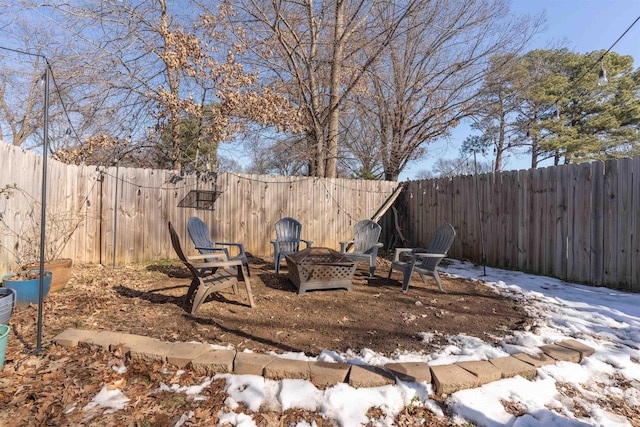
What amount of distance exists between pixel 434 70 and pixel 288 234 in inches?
270

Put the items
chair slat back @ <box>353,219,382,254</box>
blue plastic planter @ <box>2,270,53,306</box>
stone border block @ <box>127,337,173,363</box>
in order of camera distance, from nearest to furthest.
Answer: stone border block @ <box>127,337,173,363</box>, blue plastic planter @ <box>2,270,53,306</box>, chair slat back @ <box>353,219,382,254</box>

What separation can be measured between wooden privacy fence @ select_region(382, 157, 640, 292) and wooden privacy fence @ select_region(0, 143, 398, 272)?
2169mm

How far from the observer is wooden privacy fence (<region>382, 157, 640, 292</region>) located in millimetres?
3689

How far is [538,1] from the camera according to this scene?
6645 mm

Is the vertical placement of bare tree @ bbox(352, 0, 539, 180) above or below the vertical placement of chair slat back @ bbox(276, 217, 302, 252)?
above

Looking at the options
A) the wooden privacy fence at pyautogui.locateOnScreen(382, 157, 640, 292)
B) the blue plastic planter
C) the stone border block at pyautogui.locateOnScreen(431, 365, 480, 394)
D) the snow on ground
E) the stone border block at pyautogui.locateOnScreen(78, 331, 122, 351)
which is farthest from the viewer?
the wooden privacy fence at pyautogui.locateOnScreen(382, 157, 640, 292)

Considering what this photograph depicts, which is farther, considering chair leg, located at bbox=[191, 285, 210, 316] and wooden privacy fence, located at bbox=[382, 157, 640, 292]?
wooden privacy fence, located at bbox=[382, 157, 640, 292]

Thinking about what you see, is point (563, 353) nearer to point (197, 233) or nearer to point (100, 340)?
point (100, 340)

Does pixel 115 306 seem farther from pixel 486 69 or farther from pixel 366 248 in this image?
pixel 486 69

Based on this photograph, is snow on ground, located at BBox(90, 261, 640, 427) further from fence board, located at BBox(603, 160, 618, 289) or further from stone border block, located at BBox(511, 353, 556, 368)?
fence board, located at BBox(603, 160, 618, 289)

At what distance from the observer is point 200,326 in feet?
8.48

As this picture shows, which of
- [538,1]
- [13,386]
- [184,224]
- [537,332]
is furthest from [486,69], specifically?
[13,386]

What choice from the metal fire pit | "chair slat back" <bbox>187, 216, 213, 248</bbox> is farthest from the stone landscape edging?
"chair slat back" <bbox>187, 216, 213, 248</bbox>

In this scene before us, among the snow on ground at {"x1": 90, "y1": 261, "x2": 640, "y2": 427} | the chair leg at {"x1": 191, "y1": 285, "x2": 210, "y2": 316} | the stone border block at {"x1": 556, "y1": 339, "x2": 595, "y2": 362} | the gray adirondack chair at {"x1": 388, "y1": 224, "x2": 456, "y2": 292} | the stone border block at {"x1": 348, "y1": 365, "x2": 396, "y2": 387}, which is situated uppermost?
the gray adirondack chair at {"x1": 388, "y1": 224, "x2": 456, "y2": 292}
